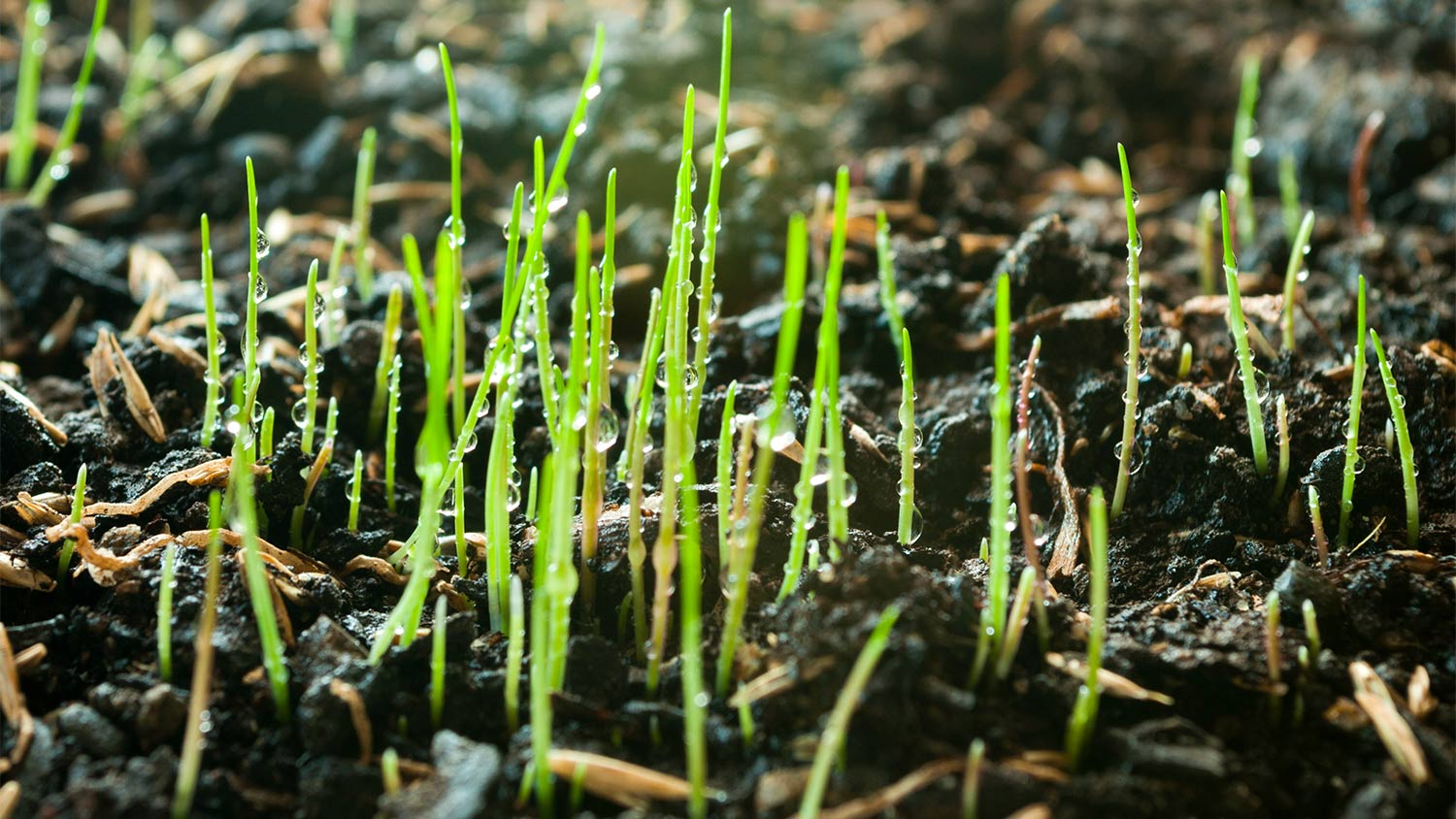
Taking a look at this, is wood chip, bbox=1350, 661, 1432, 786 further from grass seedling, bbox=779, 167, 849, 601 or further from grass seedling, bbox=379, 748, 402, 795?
grass seedling, bbox=379, 748, 402, 795

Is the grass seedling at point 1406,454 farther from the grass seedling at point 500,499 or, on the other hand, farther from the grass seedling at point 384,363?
the grass seedling at point 384,363

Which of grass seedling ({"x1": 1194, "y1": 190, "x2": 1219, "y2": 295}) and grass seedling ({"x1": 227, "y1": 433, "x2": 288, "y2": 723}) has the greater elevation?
grass seedling ({"x1": 1194, "y1": 190, "x2": 1219, "y2": 295})

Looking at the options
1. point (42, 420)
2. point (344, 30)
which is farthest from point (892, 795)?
point (344, 30)

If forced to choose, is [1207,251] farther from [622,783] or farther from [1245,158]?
[622,783]

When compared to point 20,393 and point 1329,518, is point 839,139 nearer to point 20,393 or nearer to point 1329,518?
point 1329,518

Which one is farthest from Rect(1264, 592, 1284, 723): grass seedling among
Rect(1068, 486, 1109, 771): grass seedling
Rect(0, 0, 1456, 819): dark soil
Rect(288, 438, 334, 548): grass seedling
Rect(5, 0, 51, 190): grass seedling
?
Rect(5, 0, 51, 190): grass seedling

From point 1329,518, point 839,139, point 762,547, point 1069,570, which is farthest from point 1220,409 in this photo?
point 839,139

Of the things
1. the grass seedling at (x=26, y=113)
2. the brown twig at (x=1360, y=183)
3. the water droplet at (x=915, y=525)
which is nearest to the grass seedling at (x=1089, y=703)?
the water droplet at (x=915, y=525)

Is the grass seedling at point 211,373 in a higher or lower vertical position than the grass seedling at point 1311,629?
higher
